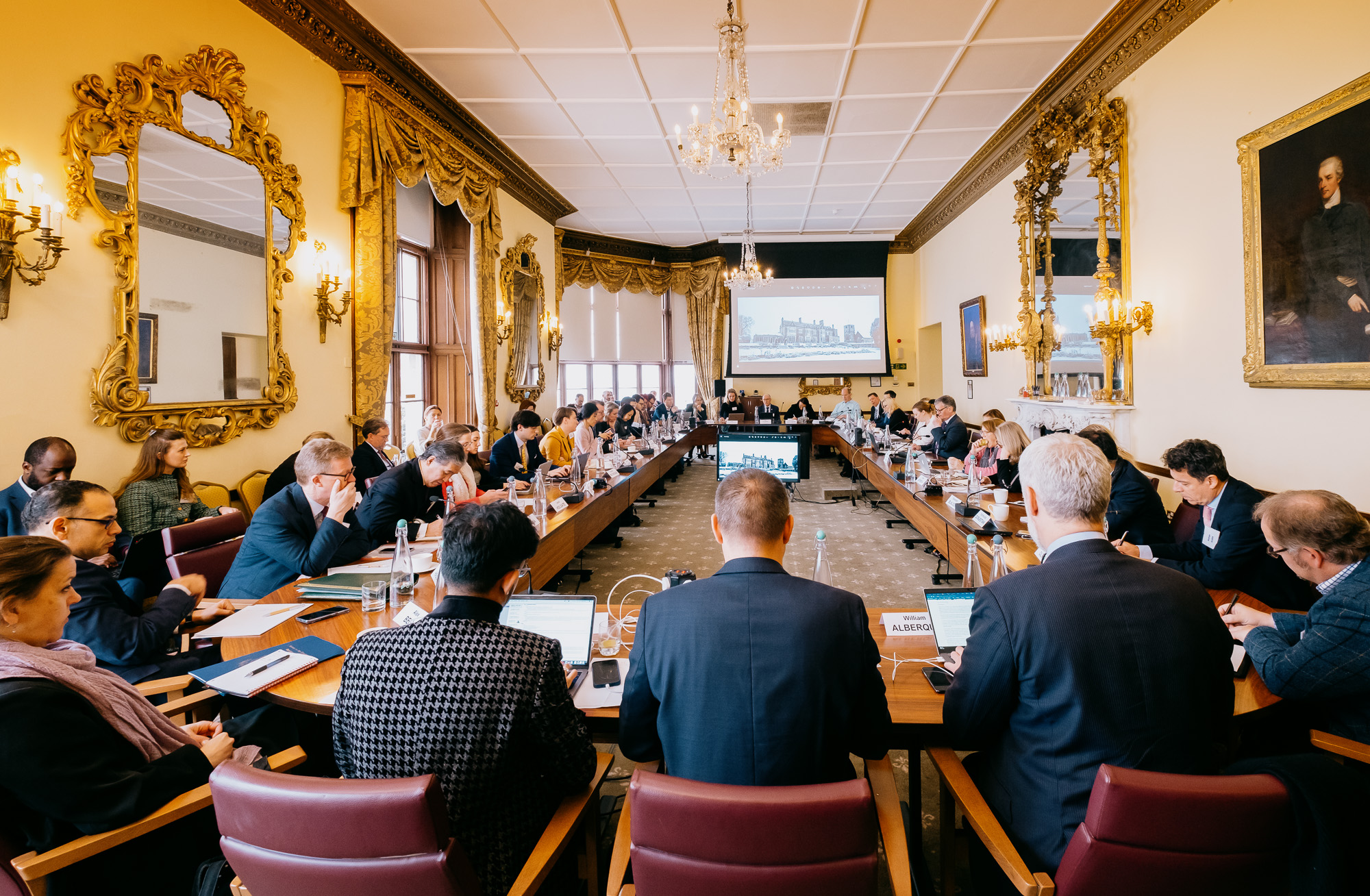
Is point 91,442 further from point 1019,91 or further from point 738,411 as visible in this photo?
point 738,411

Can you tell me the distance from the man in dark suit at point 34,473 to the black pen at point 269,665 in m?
1.93

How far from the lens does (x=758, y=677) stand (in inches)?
54.5

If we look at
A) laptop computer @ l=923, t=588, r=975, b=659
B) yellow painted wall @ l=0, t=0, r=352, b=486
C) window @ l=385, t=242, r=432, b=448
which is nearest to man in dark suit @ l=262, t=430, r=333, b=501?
yellow painted wall @ l=0, t=0, r=352, b=486

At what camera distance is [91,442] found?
346 cm

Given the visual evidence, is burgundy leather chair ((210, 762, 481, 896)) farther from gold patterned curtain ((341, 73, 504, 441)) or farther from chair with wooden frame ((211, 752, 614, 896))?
gold patterned curtain ((341, 73, 504, 441))

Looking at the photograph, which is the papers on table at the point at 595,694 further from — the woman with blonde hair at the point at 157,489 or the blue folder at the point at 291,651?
the woman with blonde hair at the point at 157,489

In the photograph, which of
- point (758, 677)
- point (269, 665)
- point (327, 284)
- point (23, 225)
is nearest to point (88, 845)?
point (269, 665)

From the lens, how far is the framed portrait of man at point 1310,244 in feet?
10.4

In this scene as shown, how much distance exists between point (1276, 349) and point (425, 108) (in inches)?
260

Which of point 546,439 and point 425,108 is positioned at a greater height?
point 425,108

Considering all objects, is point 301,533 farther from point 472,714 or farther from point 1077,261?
point 1077,261

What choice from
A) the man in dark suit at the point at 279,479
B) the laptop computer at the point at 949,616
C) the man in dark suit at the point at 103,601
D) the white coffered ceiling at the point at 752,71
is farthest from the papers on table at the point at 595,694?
the white coffered ceiling at the point at 752,71

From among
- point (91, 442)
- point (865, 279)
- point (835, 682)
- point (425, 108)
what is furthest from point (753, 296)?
point (835, 682)

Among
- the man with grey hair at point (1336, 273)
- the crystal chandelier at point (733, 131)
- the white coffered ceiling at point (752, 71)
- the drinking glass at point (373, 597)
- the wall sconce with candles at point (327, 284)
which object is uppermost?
the white coffered ceiling at point (752, 71)
